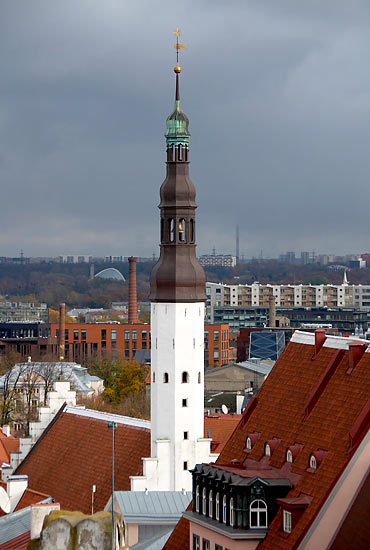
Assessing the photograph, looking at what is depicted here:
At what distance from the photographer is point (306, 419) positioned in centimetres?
5938

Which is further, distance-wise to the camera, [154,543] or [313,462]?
[154,543]

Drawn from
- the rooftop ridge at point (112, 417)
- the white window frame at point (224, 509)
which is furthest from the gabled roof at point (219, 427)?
the white window frame at point (224, 509)

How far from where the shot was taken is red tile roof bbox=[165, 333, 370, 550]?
54875 millimetres

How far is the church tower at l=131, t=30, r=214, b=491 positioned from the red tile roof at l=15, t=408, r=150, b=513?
8.42 ft

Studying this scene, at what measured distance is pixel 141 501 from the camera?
6988 centimetres

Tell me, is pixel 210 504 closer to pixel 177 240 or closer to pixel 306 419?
pixel 306 419

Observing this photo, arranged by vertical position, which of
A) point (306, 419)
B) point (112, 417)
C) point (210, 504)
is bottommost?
point (210, 504)

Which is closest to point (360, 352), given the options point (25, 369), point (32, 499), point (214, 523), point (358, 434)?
point (358, 434)

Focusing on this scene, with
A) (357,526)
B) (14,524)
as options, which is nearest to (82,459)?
(14,524)

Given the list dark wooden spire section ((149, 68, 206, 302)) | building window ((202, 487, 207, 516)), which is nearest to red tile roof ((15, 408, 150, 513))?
dark wooden spire section ((149, 68, 206, 302))

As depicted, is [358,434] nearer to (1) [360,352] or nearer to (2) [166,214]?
(1) [360,352]

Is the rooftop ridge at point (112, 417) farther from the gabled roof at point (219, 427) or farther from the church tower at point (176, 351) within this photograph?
the gabled roof at point (219, 427)

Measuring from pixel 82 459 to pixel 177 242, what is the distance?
48.2ft

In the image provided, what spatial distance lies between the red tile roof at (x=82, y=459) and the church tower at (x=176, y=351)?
2.57 metres
